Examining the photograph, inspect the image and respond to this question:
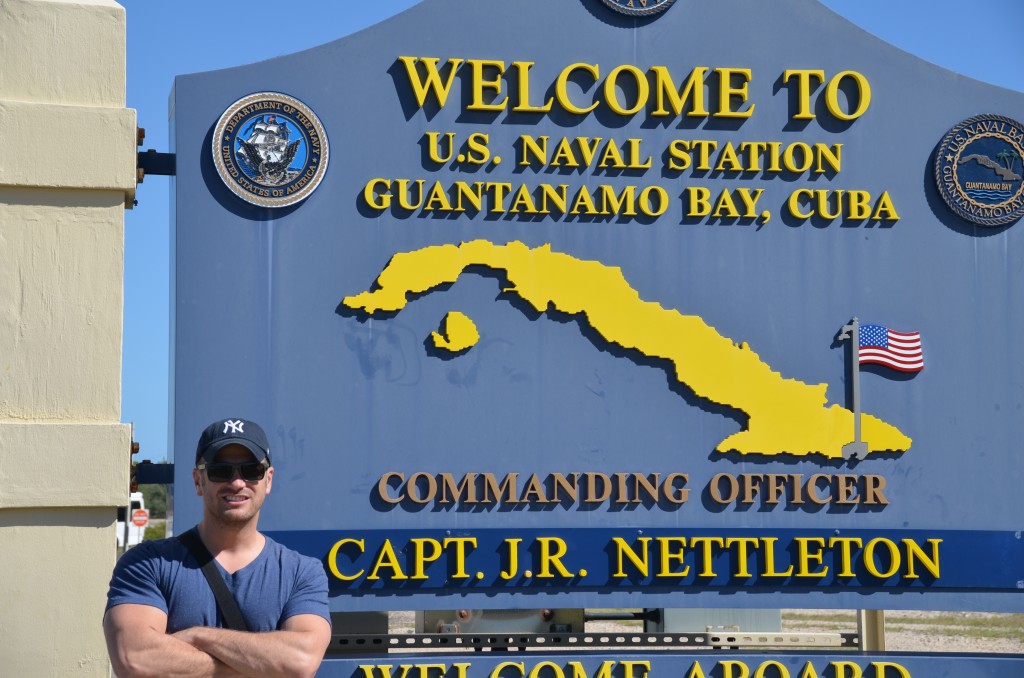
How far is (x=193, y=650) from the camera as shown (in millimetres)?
3709

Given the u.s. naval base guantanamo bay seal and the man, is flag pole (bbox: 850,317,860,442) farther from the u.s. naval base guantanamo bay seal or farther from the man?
the man

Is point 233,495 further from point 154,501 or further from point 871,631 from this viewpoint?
point 154,501

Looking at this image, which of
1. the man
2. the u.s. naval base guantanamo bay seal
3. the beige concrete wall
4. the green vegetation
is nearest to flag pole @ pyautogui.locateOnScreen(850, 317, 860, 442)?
the u.s. naval base guantanamo bay seal

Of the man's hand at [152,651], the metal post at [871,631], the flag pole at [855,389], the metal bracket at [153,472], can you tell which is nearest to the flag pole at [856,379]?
the flag pole at [855,389]

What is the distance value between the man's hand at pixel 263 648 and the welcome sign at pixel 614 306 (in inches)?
110

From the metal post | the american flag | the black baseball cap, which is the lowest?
the metal post

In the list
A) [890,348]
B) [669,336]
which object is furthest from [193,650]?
[890,348]

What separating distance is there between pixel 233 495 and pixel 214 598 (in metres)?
0.30

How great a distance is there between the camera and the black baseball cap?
3.83 metres

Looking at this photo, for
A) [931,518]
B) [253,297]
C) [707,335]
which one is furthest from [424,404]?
[931,518]

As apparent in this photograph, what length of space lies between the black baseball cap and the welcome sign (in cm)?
268

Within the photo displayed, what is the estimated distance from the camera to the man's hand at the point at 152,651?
12.2ft

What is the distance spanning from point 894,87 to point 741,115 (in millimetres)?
903

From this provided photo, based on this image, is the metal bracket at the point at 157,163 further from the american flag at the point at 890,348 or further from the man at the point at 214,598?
the american flag at the point at 890,348
